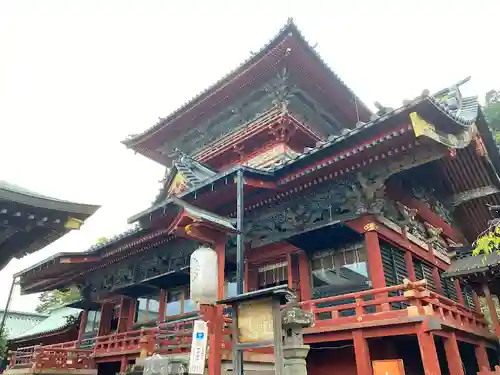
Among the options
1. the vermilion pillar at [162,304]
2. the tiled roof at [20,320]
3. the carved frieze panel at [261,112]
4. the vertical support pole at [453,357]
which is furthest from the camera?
the tiled roof at [20,320]

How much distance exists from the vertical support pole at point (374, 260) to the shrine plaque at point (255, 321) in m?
3.98

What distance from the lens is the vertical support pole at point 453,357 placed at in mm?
7583

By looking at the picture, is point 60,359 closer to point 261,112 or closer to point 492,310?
point 261,112

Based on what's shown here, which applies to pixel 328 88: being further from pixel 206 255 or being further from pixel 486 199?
pixel 206 255

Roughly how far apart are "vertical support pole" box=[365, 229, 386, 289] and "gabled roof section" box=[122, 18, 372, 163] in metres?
6.99

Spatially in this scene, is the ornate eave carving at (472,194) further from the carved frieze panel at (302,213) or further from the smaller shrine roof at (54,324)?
the smaller shrine roof at (54,324)

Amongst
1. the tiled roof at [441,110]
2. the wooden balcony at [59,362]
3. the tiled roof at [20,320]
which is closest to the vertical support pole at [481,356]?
the tiled roof at [441,110]

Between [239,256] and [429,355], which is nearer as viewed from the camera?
[429,355]

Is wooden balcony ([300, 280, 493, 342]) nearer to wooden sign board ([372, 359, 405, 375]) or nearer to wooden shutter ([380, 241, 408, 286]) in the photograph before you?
wooden shutter ([380, 241, 408, 286])

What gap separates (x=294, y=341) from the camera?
5391 mm

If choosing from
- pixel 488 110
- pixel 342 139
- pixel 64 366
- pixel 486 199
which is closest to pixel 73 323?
pixel 64 366

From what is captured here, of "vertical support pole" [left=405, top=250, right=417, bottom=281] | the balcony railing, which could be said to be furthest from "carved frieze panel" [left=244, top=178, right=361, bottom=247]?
"vertical support pole" [left=405, top=250, right=417, bottom=281]

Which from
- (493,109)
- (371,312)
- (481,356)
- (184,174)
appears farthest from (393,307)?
(493,109)

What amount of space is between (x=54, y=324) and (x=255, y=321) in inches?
956
